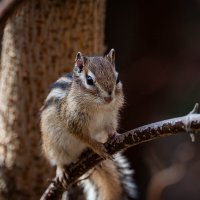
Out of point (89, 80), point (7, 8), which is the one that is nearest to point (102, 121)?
point (89, 80)

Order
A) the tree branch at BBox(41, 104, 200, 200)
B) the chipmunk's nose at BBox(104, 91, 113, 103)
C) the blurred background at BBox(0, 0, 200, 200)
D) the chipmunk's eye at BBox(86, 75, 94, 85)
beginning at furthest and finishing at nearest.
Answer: the blurred background at BBox(0, 0, 200, 200) < the chipmunk's eye at BBox(86, 75, 94, 85) < the chipmunk's nose at BBox(104, 91, 113, 103) < the tree branch at BBox(41, 104, 200, 200)

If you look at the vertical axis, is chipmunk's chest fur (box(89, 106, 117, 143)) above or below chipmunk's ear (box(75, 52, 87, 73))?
below

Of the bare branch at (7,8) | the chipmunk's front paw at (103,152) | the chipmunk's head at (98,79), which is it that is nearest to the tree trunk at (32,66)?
the chipmunk's head at (98,79)

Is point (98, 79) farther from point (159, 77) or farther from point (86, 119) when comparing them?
point (159, 77)

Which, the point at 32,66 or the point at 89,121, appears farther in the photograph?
the point at 32,66

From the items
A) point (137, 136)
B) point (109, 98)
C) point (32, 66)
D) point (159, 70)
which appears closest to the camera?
point (137, 136)

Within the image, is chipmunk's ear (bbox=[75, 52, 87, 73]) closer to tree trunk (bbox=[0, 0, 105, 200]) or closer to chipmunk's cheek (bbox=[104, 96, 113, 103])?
chipmunk's cheek (bbox=[104, 96, 113, 103])

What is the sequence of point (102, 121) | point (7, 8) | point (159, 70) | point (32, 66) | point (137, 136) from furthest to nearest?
point (159, 70), point (32, 66), point (102, 121), point (137, 136), point (7, 8)

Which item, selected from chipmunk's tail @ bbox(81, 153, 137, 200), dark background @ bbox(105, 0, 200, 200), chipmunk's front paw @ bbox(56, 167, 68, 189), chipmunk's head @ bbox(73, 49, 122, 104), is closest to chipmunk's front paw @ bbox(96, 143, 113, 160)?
chipmunk's head @ bbox(73, 49, 122, 104)

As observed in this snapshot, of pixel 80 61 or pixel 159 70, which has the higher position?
pixel 80 61

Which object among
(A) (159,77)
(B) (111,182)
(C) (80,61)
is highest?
(C) (80,61)
